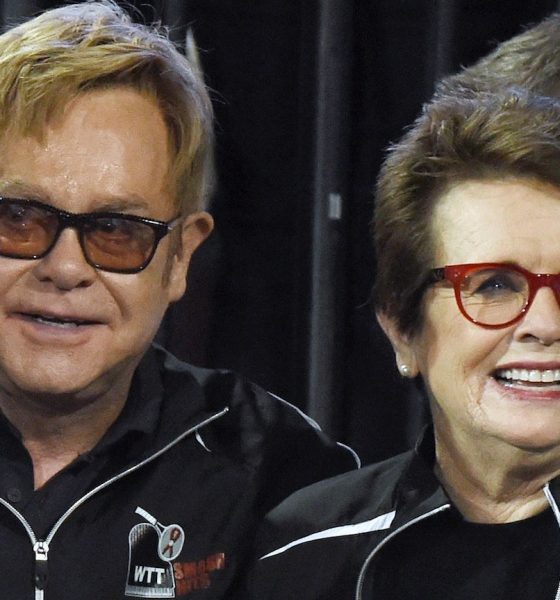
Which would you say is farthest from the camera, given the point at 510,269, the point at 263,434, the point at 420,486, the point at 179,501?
the point at 263,434

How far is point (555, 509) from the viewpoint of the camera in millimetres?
1286

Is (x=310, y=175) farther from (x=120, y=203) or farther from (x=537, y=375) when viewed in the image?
A: (x=537, y=375)

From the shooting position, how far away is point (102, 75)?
1.44 meters

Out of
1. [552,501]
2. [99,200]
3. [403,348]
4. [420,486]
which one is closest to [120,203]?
[99,200]

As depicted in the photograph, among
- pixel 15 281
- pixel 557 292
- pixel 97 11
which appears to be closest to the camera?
pixel 557 292

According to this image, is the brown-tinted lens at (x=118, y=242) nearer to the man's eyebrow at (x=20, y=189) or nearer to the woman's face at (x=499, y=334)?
the man's eyebrow at (x=20, y=189)

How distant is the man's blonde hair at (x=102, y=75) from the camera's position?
4.66ft

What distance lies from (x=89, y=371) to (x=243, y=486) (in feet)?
0.90

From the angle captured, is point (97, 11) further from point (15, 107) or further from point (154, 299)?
point (154, 299)

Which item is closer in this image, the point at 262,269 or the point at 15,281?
the point at 15,281

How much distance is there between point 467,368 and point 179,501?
44 centimetres

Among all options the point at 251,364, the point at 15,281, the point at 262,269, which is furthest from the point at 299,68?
the point at 15,281

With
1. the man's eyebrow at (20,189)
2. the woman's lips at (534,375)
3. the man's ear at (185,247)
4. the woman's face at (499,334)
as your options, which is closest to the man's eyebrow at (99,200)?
the man's eyebrow at (20,189)

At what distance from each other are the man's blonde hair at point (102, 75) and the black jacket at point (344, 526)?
1.37 feet
